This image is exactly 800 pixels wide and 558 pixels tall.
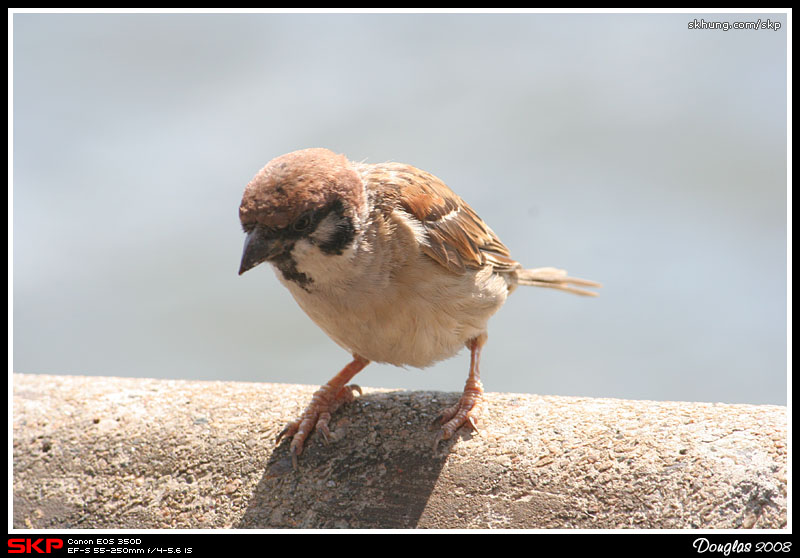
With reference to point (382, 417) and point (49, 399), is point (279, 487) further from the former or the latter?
point (49, 399)

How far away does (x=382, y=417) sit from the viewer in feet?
11.3

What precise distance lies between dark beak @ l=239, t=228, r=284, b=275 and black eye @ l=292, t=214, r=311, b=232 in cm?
8

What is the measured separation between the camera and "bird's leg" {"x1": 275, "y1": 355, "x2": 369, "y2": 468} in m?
3.35

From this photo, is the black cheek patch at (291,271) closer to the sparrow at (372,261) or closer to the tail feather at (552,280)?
the sparrow at (372,261)

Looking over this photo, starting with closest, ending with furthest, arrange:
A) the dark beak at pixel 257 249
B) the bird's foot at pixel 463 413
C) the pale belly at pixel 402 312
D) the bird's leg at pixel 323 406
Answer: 1. the dark beak at pixel 257 249
2. the pale belly at pixel 402 312
3. the bird's foot at pixel 463 413
4. the bird's leg at pixel 323 406

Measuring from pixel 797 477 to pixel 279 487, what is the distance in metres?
2.06

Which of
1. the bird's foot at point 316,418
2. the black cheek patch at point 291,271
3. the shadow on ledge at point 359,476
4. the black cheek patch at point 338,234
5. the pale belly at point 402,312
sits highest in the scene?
the black cheek patch at point 338,234

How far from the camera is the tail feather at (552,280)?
14.4 ft

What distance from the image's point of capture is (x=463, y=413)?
3.33 meters

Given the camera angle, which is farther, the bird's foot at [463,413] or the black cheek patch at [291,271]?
the bird's foot at [463,413]

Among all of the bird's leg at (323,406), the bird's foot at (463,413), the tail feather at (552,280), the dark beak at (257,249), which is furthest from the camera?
the tail feather at (552,280)

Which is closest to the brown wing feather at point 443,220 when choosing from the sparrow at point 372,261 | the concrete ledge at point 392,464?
the sparrow at point 372,261

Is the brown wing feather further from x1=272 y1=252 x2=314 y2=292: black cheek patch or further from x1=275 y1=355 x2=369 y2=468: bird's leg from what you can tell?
x1=275 y1=355 x2=369 y2=468: bird's leg

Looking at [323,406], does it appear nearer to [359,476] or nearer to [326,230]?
[359,476]
